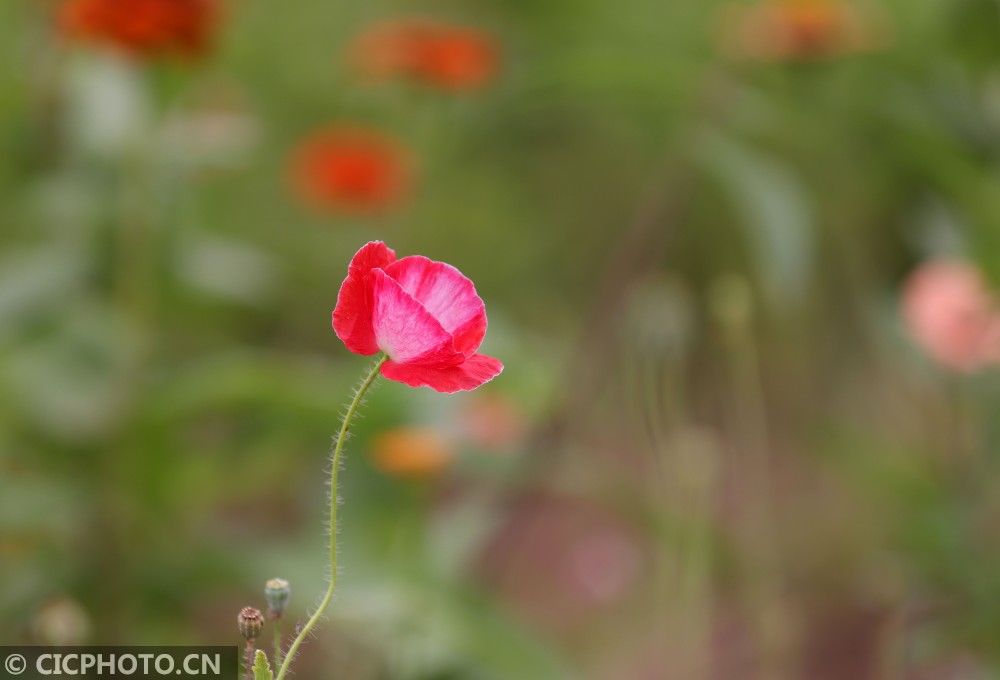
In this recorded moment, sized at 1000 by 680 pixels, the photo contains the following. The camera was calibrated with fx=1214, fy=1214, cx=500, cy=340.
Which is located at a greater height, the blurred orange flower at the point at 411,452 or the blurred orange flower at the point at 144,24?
the blurred orange flower at the point at 144,24

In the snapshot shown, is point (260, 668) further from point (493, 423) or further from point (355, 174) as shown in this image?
point (355, 174)

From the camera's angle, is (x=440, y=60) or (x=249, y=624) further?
(x=440, y=60)

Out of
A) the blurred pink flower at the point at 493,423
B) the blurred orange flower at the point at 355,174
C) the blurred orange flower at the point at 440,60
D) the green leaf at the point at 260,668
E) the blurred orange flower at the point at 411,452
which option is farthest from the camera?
the blurred orange flower at the point at 355,174

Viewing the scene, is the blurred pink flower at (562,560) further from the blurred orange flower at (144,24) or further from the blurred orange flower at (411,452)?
the blurred orange flower at (144,24)

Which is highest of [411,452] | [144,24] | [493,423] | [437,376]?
[144,24]

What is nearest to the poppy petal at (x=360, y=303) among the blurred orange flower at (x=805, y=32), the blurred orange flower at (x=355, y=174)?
the blurred orange flower at (x=805, y=32)

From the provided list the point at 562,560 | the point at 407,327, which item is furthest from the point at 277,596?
the point at 562,560

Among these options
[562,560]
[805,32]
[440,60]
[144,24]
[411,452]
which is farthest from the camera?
[562,560]

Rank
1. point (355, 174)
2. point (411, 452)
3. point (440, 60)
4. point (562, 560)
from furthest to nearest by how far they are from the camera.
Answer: point (562, 560) → point (355, 174) → point (440, 60) → point (411, 452)
